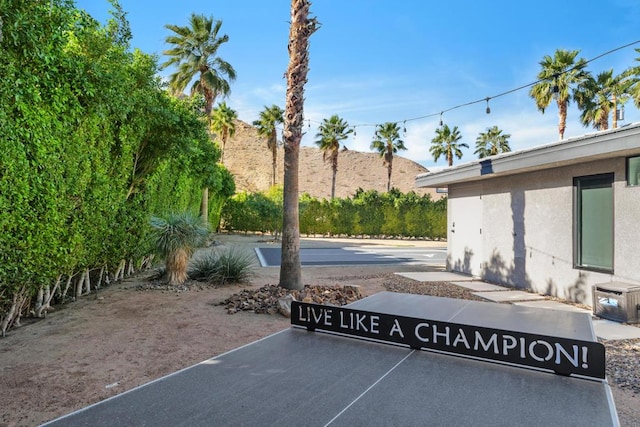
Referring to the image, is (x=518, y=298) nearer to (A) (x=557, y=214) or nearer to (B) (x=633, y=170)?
(A) (x=557, y=214)

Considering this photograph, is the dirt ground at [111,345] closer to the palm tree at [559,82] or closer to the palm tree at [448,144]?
the palm tree at [559,82]

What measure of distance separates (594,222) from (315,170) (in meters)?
79.4

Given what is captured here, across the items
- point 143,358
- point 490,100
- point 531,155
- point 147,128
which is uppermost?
point 490,100

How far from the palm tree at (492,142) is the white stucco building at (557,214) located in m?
34.4

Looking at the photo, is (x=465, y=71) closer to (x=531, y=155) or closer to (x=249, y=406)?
(x=531, y=155)

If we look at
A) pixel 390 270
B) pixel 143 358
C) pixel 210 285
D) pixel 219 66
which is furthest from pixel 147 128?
pixel 219 66

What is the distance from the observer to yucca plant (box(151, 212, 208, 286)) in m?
8.39

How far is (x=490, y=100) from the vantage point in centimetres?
1072

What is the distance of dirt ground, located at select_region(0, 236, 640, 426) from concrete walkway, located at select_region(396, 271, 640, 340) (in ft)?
7.41

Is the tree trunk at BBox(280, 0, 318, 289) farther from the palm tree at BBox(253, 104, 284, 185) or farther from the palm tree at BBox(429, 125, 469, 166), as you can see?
the palm tree at BBox(429, 125, 469, 166)

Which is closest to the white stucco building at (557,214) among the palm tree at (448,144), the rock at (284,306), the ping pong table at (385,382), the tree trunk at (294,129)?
the tree trunk at (294,129)

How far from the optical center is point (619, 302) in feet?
19.5

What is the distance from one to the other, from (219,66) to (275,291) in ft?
52.6

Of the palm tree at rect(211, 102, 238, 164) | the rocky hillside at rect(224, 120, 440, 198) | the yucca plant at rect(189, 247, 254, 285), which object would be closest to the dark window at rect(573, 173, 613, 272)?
the yucca plant at rect(189, 247, 254, 285)
